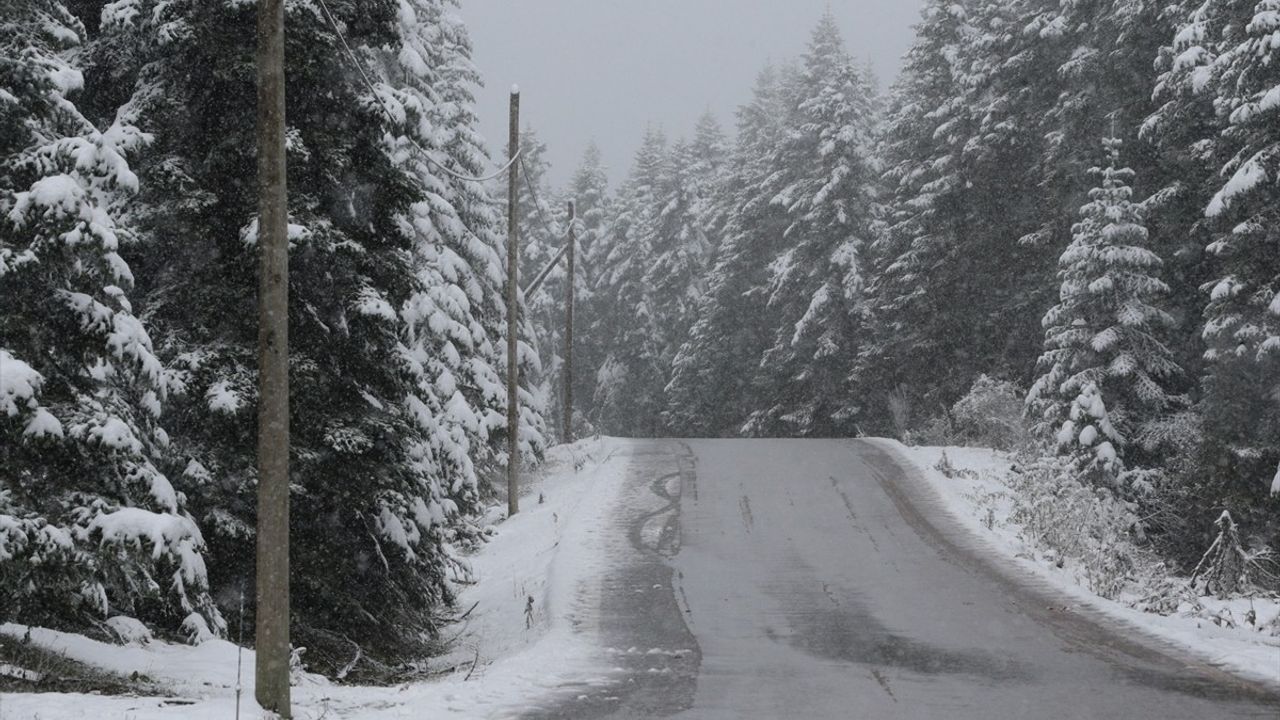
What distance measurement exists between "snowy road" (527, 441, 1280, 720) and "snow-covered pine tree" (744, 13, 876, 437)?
2071 cm

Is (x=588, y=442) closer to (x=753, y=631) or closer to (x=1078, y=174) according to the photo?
(x=1078, y=174)

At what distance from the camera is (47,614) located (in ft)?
32.8

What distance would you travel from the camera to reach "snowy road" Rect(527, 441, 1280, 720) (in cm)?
920

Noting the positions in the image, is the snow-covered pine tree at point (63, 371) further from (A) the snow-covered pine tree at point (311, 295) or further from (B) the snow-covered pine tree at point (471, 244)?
(B) the snow-covered pine tree at point (471, 244)

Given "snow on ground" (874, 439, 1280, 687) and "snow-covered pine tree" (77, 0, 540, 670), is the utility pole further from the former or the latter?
"snow-covered pine tree" (77, 0, 540, 670)

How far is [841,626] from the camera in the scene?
41.9 ft

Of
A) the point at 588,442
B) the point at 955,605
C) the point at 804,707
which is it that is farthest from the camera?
the point at 588,442

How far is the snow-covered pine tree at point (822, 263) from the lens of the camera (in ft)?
140

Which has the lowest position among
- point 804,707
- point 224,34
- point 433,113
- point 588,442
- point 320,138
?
point 804,707

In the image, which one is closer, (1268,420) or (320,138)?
(320,138)

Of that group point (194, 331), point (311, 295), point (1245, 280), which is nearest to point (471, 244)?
point (311, 295)

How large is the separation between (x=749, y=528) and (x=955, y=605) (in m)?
6.06

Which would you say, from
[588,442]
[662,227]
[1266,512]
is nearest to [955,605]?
[1266,512]

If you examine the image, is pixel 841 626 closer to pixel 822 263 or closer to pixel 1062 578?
pixel 1062 578
